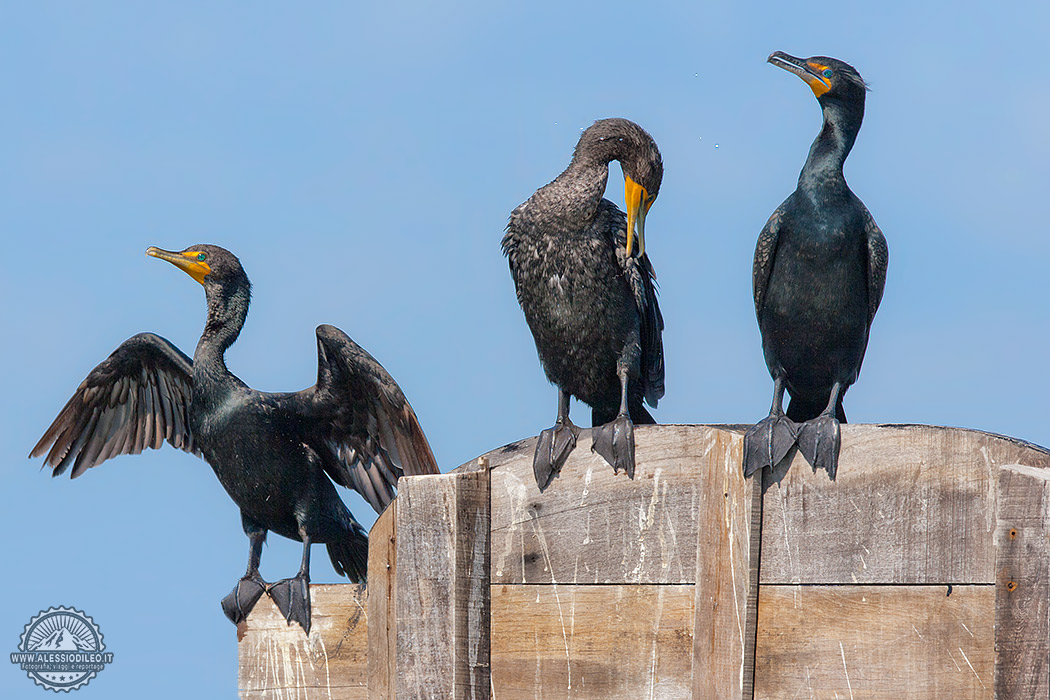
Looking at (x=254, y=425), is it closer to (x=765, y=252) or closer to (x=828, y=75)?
(x=765, y=252)

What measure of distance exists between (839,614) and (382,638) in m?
1.28

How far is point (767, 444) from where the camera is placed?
125 inches

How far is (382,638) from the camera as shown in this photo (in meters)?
3.58

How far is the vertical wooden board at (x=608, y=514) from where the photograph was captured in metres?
3.29

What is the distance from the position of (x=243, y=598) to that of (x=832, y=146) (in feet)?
8.67

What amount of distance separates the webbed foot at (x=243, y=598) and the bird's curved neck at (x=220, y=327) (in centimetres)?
164

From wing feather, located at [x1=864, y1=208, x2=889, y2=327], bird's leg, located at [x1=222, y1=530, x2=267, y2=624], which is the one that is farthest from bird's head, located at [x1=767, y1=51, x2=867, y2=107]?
bird's leg, located at [x1=222, y1=530, x2=267, y2=624]

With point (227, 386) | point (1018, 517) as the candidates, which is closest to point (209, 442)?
point (227, 386)

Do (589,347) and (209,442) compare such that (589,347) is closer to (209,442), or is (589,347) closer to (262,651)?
(262,651)

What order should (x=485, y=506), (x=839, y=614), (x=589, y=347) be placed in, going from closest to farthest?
(x=839, y=614) < (x=485, y=506) < (x=589, y=347)

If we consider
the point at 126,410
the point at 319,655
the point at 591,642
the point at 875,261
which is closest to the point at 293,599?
the point at 319,655

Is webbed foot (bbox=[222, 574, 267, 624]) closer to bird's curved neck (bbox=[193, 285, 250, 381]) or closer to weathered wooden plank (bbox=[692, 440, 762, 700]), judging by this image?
bird's curved neck (bbox=[193, 285, 250, 381])

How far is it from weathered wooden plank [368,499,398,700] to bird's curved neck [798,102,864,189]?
1.99 m

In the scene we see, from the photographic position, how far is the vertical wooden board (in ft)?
10.8
